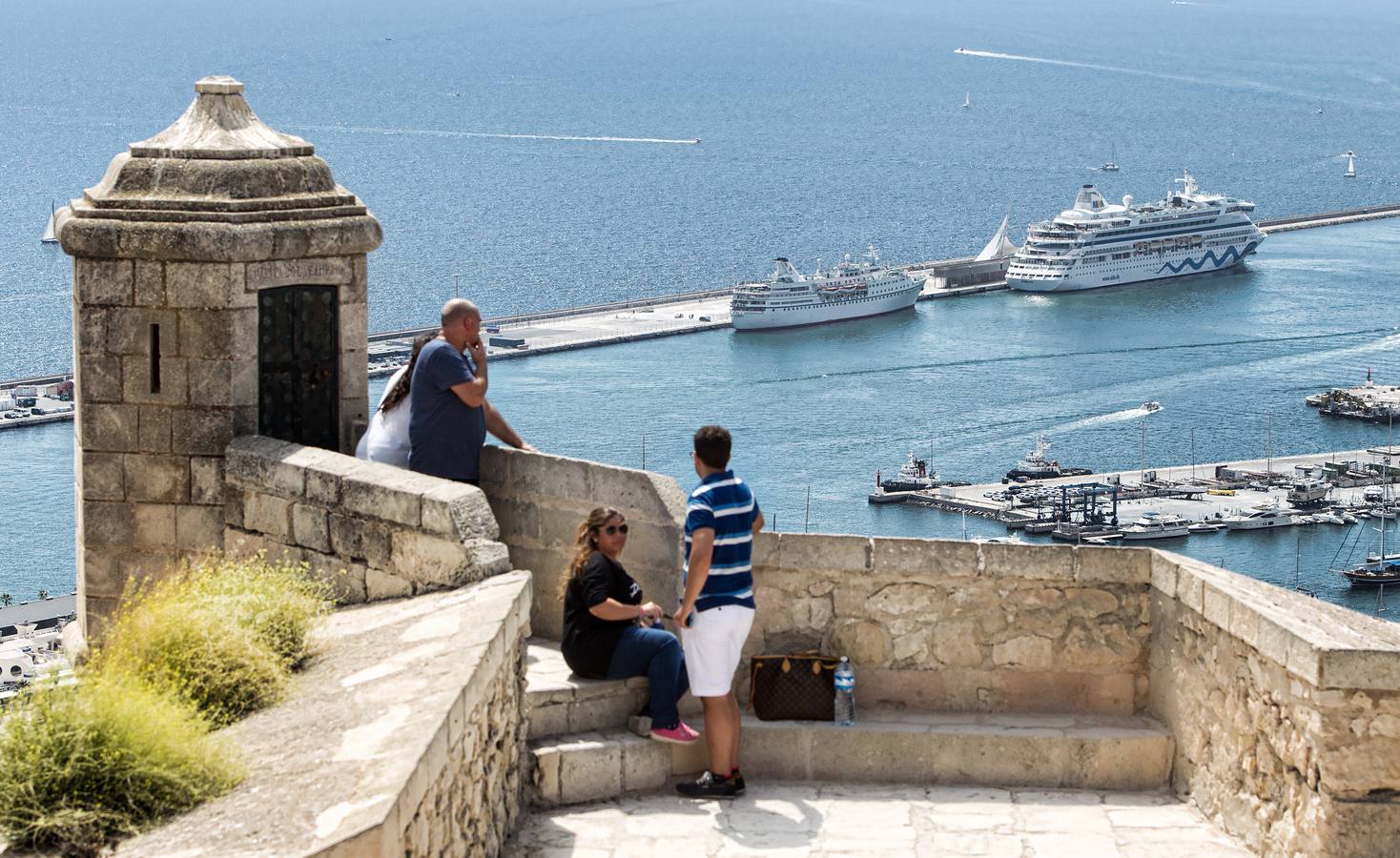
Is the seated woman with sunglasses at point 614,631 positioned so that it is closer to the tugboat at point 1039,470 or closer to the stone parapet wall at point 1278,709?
the stone parapet wall at point 1278,709

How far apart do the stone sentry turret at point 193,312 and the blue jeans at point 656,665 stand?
1587 mm

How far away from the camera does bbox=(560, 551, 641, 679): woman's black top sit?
491 cm

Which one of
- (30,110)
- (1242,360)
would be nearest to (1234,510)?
(1242,360)

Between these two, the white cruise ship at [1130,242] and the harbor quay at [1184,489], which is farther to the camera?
the white cruise ship at [1130,242]

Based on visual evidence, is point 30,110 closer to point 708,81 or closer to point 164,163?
point 708,81

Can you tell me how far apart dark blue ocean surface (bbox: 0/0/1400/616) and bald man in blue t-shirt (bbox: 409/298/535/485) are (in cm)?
4495

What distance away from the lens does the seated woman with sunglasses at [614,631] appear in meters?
4.89

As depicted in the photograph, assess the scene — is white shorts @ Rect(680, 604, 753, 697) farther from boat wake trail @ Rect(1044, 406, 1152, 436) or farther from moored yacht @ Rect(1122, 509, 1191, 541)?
boat wake trail @ Rect(1044, 406, 1152, 436)

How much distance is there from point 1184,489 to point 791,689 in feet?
188

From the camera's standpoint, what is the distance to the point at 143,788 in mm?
3344

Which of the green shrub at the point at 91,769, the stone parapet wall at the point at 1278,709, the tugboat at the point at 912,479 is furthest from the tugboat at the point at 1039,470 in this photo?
the green shrub at the point at 91,769

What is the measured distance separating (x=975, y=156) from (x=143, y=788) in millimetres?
119841

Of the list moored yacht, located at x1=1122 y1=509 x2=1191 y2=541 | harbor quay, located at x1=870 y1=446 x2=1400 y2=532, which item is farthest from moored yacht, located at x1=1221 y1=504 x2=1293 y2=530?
moored yacht, located at x1=1122 y1=509 x2=1191 y2=541

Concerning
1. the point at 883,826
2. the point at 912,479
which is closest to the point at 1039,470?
the point at 912,479
